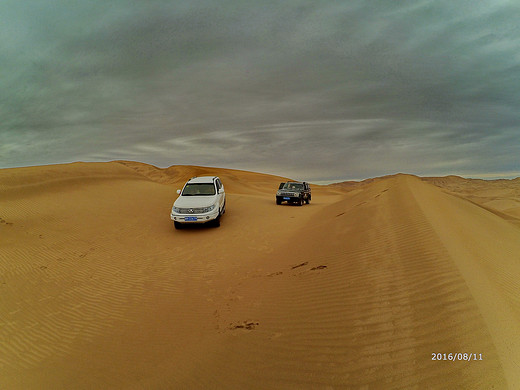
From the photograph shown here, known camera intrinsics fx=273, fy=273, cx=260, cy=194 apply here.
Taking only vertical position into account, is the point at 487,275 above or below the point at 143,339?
above

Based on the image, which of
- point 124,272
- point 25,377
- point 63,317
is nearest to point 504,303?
point 25,377

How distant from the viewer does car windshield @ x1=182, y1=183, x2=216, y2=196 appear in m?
14.0

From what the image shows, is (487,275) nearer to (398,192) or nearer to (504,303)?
(504,303)

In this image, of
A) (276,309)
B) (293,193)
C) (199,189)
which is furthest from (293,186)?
(276,309)

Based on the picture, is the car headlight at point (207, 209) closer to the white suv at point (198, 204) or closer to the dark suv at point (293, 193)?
the white suv at point (198, 204)

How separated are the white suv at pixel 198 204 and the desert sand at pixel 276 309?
1.67 m

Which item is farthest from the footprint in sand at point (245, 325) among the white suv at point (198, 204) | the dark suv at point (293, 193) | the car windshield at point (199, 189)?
the dark suv at point (293, 193)

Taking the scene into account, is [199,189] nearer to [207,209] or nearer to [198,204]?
[198,204]

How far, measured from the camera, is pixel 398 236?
6.88m

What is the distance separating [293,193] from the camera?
22.4 meters

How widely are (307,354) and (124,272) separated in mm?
6967

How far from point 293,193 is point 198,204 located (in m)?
11.0

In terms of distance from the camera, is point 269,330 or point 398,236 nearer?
point 269,330

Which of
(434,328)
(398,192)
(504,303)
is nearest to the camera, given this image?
(434,328)
